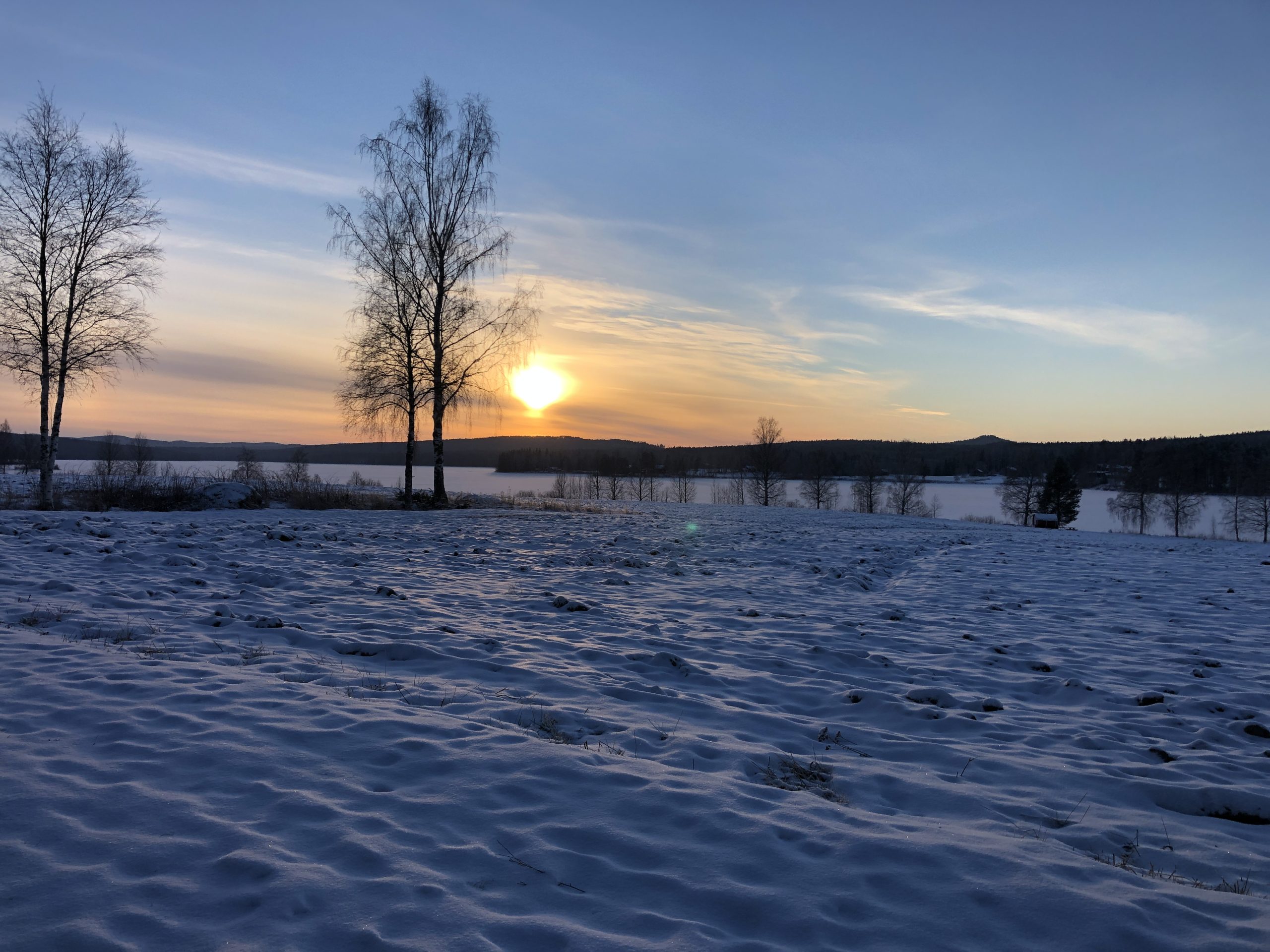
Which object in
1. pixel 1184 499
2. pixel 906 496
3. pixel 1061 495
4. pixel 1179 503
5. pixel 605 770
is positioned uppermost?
pixel 1061 495

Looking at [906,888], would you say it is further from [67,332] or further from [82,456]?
[82,456]

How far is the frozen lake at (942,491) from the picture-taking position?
5434cm

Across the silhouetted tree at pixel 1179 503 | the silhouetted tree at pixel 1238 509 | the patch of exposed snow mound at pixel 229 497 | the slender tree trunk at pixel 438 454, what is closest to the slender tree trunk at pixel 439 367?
the slender tree trunk at pixel 438 454

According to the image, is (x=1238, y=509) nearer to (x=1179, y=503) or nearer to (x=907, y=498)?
(x=1179, y=503)

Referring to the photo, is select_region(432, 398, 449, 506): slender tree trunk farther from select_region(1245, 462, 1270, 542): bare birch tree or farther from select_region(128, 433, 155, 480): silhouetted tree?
select_region(1245, 462, 1270, 542): bare birch tree

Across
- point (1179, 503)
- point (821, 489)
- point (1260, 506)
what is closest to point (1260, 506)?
point (1260, 506)

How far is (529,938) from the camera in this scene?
87.4 inches

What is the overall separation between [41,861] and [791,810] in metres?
3.24

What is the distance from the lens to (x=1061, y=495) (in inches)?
2328

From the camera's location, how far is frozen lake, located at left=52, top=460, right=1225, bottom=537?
54.3m

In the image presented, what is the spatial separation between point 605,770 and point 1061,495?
6852cm

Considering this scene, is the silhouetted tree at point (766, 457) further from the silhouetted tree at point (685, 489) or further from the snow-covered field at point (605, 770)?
the snow-covered field at point (605, 770)

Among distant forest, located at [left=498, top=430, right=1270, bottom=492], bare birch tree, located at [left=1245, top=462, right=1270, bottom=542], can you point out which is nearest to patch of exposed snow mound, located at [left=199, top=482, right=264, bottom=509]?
distant forest, located at [left=498, top=430, right=1270, bottom=492]

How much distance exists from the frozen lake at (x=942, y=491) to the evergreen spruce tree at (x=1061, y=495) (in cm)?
297
